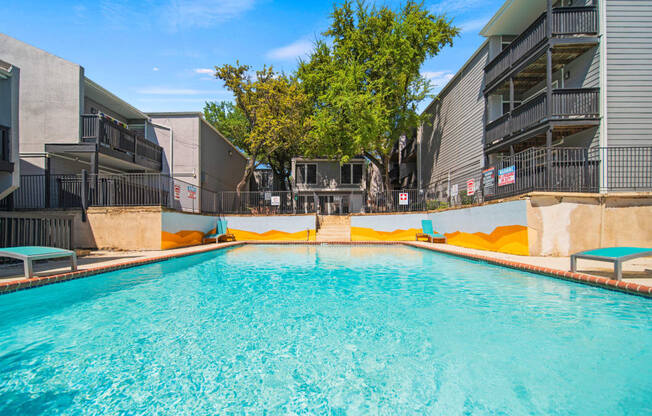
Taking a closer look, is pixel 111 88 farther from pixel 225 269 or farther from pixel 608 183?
pixel 608 183

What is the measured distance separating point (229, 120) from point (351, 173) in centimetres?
1593

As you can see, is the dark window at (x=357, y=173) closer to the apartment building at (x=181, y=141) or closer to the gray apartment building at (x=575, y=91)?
the gray apartment building at (x=575, y=91)

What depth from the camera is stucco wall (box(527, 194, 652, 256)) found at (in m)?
8.34

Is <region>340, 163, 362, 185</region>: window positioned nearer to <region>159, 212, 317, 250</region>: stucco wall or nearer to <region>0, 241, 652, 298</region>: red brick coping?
<region>159, 212, 317, 250</region>: stucco wall

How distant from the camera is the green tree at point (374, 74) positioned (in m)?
18.8

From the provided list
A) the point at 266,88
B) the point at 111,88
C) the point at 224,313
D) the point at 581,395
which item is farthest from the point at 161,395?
the point at 266,88

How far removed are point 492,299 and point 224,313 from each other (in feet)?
14.5

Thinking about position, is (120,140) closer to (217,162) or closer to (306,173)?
(217,162)

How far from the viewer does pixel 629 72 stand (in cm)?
1013

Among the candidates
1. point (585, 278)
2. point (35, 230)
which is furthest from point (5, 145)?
point (585, 278)

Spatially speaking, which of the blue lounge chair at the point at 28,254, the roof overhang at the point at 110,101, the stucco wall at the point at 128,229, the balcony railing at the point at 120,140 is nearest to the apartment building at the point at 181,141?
the balcony railing at the point at 120,140

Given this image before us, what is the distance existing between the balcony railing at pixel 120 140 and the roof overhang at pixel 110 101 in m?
1.68

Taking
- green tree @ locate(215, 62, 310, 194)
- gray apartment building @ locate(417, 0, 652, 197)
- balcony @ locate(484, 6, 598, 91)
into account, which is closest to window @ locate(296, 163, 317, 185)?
green tree @ locate(215, 62, 310, 194)

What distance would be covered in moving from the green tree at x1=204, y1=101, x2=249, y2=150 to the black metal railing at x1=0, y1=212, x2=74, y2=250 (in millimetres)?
20629
